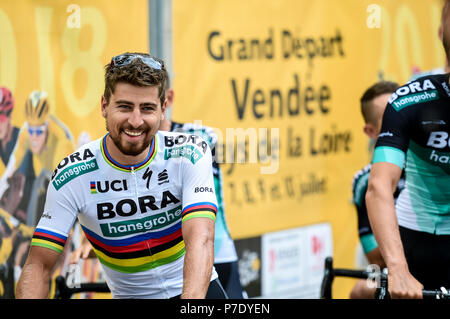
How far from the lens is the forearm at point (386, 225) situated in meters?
2.99

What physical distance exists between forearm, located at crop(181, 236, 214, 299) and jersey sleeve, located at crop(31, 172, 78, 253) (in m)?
0.54

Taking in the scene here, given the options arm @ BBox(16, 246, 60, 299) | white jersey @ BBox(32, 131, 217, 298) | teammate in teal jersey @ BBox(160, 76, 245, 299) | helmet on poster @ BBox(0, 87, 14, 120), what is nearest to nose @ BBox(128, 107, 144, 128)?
white jersey @ BBox(32, 131, 217, 298)

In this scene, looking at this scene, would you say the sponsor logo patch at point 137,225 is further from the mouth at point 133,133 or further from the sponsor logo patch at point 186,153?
the mouth at point 133,133

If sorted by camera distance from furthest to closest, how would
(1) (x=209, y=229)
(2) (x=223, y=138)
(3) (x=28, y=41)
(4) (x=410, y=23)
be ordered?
(4) (x=410, y=23)
(2) (x=223, y=138)
(3) (x=28, y=41)
(1) (x=209, y=229)

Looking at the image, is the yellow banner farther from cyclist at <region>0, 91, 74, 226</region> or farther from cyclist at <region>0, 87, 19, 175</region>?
cyclist at <region>0, 87, 19, 175</region>

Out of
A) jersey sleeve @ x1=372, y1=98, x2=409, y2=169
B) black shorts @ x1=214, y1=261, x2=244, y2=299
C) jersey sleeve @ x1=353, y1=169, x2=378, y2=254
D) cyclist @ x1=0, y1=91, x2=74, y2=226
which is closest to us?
jersey sleeve @ x1=372, y1=98, x2=409, y2=169

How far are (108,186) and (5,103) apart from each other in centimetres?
158

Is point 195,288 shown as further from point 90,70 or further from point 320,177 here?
point 320,177

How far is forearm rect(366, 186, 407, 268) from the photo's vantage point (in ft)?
9.80

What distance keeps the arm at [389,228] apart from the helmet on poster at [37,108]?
7.47 ft

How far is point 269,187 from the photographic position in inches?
241

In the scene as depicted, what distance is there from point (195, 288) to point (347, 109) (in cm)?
451

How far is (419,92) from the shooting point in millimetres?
3393
